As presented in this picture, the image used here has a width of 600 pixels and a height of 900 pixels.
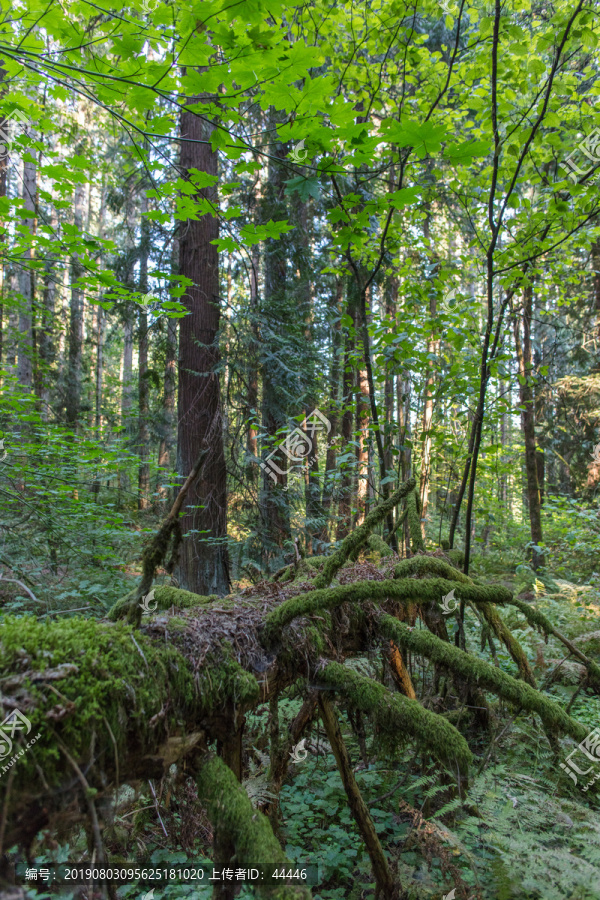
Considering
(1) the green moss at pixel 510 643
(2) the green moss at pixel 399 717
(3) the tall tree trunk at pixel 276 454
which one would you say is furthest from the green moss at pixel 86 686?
(3) the tall tree trunk at pixel 276 454

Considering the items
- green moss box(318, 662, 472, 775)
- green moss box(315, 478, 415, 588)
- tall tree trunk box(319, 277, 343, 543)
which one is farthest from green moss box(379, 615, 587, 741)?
tall tree trunk box(319, 277, 343, 543)

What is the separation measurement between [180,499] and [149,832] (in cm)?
256

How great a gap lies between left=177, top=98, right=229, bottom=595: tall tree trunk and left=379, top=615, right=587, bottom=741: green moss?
14.5ft

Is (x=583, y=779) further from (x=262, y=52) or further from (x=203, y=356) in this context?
(x=203, y=356)

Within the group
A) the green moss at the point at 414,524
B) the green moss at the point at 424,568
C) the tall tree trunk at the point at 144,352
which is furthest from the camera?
the tall tree trunk at the point at 144,352

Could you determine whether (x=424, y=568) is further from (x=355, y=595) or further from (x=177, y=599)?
(x=177, y=599)

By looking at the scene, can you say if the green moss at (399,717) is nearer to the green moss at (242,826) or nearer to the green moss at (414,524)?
the green moss at (242,826)

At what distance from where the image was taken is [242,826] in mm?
1235

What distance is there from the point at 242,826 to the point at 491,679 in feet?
4.22

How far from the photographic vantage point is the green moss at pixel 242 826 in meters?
1.17

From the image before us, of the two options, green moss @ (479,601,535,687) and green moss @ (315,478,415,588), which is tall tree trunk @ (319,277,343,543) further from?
green moss @ (315,478,415,588)
